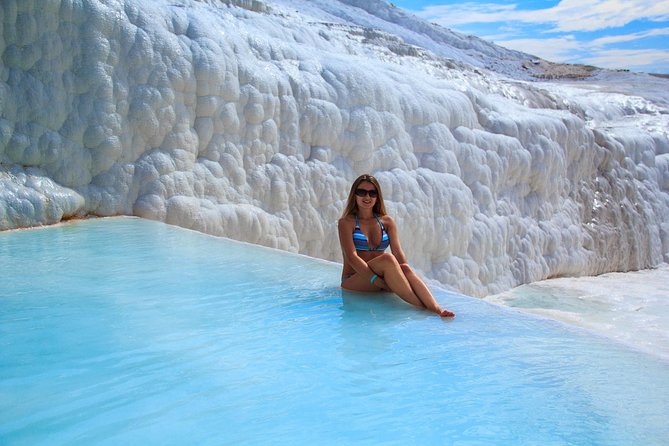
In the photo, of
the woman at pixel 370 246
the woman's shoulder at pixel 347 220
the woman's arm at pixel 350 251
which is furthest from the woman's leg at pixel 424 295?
the woman's shoulder at pixel 347 220

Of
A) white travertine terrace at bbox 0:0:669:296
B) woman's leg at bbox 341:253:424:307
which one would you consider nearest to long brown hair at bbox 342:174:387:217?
woman's leg at bbox 341:253:424:307

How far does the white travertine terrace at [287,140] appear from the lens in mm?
5680

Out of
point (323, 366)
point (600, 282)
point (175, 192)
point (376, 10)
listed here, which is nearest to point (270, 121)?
point (175, 192)

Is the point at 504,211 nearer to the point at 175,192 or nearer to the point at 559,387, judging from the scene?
the point at 175,192

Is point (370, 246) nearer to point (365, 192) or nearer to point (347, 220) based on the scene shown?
point (347, 220)

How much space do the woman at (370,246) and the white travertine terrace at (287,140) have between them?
2.43 metres

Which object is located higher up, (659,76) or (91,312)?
(659,76)

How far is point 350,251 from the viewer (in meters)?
4.04

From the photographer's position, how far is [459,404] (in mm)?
2443

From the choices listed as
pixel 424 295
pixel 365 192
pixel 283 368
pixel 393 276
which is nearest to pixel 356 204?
pixel 365 192

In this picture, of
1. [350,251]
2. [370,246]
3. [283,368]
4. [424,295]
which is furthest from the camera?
[370,246]

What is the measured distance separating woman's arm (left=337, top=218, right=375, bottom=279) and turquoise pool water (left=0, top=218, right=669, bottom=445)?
166 mm

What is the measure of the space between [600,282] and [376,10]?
741 cm

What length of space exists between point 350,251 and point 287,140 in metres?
3.24
